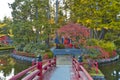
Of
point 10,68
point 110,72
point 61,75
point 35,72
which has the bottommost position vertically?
point 110,72

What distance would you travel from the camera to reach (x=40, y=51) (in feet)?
77.5

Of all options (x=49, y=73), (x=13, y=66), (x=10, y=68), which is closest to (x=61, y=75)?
(x=49, y=73)

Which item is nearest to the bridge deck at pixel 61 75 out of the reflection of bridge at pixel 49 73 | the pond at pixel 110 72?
the reflection of bridge at pixel 49 73

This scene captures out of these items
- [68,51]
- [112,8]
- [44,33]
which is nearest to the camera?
[68,51]

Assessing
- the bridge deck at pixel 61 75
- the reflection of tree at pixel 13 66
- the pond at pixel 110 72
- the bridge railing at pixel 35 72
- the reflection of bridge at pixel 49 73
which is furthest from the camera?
the reflection of tree at pixel 13 66

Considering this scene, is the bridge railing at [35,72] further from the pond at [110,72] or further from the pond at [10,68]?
the pond at [110,72]

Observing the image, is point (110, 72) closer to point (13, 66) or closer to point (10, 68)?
point (10, 68)

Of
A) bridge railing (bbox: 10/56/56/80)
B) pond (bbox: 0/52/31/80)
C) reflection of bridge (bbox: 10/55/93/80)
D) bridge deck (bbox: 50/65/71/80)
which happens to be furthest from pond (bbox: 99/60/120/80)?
bridge railing (bbox: 10/56/56/80)

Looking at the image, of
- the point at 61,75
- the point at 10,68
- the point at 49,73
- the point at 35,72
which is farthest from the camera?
the point at 10,68

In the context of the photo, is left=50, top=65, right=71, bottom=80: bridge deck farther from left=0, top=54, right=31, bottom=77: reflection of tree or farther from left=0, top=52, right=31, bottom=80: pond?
left=0, top=54, right=31, bottom=77: reflection of tree

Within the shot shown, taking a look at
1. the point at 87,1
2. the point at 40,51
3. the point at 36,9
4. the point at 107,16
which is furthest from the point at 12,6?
the point at 107,16

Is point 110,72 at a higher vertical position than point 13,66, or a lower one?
lower

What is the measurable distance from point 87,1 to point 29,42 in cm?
735

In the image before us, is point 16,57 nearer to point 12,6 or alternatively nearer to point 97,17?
point 12,6
